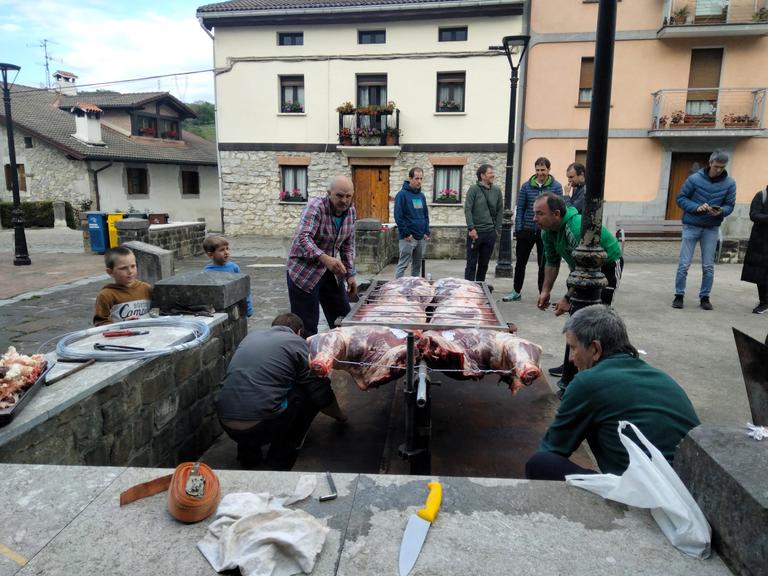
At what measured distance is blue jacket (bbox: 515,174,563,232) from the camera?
7387mm

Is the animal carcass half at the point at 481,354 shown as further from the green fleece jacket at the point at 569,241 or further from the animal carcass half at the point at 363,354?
the green fleece jacket at the point at 569,241

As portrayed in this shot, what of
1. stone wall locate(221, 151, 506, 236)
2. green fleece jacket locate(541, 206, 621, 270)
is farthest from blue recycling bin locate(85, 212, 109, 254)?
green fleece jacket locate(541, 206, 621, 270)

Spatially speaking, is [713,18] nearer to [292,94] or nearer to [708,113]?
[708,113]

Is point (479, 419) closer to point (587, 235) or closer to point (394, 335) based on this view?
point (394, 335)

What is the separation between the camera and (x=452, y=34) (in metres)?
19.3

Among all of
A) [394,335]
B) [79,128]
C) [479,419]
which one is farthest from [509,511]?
[79,128]

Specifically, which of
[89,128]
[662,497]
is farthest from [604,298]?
[89,128]

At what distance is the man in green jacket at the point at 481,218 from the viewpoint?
7895 mm

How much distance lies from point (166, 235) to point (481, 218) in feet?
27.9

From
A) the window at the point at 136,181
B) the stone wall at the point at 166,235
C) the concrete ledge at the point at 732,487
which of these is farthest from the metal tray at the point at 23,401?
the window at the point at 136,181

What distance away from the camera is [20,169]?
2644 centimetres

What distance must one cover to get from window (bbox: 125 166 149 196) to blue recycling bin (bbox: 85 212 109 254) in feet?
45.9

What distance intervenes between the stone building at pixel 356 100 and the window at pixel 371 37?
0.05 m

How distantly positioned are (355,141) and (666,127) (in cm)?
1116
